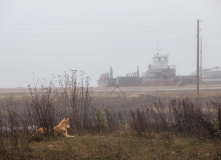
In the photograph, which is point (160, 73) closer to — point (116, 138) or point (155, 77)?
point (155, 77)

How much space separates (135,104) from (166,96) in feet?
9.98

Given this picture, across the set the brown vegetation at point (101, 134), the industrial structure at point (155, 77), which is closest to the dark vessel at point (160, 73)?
the industrial structure at point (155, 77)

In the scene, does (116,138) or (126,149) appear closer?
(126,149)

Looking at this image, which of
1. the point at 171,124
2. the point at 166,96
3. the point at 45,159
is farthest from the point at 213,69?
the point at 45,159

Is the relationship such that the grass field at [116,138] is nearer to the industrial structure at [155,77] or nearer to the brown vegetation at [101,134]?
the brown vegetation at [101,134]

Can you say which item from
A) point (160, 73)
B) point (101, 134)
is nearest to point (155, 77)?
point (160, 73)

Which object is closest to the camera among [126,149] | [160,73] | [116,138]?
[126,149]

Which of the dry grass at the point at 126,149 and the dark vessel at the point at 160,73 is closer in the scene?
the dry grass at the point at 126,149

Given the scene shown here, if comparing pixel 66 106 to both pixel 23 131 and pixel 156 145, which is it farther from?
pixel 156 145

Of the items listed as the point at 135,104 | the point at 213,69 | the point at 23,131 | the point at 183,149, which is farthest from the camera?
the point at 213,69

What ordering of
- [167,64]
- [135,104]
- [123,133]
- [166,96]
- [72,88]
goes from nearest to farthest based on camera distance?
[123,133] < [72,88] < [135,104] < [166,96] < [167,64]

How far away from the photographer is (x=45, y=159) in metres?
4.83

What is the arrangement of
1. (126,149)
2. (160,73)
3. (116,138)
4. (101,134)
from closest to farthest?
1. (126,149)
2. (116,138)
3. (101,134)
4. (160,73)

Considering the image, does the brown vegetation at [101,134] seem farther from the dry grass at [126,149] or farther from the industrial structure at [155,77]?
the industrial structure at [155,77]
